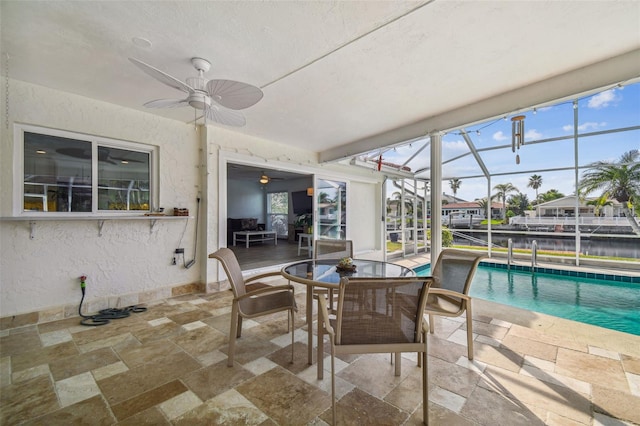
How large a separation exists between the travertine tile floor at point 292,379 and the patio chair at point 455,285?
15.8 inches

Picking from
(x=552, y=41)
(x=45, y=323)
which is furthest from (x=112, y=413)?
(x=552, y=41)

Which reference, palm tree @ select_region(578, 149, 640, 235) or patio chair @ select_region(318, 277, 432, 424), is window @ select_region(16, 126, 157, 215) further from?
palm tree @ select_region(578, 149, 640, 235)

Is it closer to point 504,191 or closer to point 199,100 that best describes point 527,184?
point 504,191

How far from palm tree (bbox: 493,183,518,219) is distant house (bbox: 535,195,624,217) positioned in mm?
837

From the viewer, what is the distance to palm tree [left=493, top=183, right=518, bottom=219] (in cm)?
734

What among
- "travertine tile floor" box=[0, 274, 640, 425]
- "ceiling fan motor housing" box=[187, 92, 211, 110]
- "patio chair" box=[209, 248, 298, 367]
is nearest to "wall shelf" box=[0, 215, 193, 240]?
"travertine tile floor" box=[0, 274, 640, 425]

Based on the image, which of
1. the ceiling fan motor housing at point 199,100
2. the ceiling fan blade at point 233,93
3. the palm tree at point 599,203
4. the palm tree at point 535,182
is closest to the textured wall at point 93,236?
the ceiling fan motor housing at point 199,100

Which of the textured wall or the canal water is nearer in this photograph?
the textured wall

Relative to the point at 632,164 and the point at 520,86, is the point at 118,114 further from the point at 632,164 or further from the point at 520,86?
the point at 632,164

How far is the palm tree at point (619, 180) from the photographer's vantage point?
539cm

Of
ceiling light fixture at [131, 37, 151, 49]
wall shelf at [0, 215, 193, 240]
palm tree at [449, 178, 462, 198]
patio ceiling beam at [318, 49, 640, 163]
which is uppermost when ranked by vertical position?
ceiling light fixture at [131, 37, 151, 49]

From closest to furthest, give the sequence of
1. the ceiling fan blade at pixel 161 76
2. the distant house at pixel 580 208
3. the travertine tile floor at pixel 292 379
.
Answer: the travertine tile floor at pixel 292 379
the ceiling fan blade at pixel 161 76
the distant house at pixel 580 208

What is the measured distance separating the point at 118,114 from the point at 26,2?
1.88m

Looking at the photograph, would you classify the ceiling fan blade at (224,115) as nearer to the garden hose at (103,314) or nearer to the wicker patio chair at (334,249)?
the wicker patio chair at (334,249)
